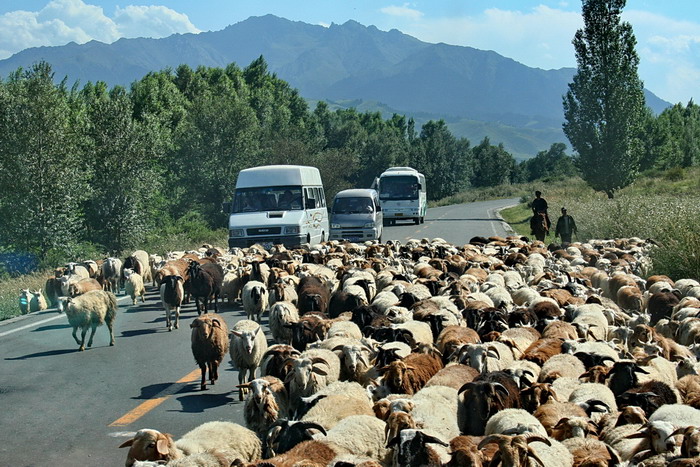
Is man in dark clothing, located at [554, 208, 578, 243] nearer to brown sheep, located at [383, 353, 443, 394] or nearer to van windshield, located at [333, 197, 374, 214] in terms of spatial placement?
van windshield, located at [333, 197, 374, 214]

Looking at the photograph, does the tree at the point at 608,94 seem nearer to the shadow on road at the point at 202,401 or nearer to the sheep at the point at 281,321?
the sheep at the point at 281,321

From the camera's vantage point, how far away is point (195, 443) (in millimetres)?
7004

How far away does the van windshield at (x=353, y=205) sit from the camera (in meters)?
32.2

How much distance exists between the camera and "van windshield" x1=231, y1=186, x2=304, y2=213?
987 inches

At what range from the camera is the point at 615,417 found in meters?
7.53

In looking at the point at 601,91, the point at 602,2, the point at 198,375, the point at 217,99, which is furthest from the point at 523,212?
the point at 198,375

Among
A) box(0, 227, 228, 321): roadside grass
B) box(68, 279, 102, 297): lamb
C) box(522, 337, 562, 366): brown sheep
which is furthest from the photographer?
box(0, 227, 228, 321): roadside grass

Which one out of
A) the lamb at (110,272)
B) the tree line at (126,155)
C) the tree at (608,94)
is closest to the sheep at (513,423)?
the lamb at (110,272)

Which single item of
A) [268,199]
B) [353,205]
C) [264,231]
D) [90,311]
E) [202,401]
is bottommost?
[202,401]

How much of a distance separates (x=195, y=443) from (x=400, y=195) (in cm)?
3919

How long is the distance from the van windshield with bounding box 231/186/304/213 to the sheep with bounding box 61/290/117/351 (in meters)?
11.5

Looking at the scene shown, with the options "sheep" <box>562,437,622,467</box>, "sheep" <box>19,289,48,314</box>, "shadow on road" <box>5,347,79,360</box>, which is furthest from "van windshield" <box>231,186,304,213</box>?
"sheep" <box>562,437,622,467</box>

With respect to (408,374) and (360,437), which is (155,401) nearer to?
(408,374)

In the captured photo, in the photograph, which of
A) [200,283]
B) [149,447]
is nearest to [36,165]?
[200,283]
